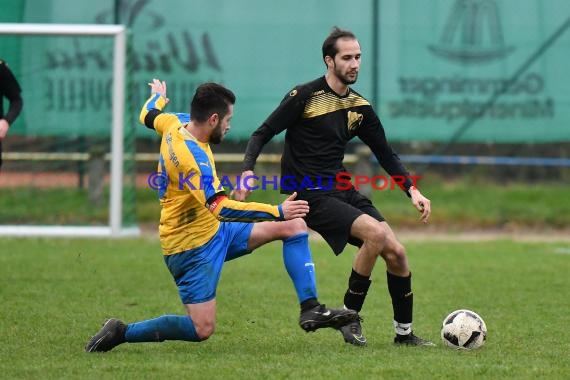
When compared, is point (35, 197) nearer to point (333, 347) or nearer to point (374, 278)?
point (374, 278)

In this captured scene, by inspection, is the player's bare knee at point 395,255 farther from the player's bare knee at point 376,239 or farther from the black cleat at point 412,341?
the black cleat at point 412,341

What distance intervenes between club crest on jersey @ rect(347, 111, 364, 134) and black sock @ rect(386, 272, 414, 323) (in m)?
0.98

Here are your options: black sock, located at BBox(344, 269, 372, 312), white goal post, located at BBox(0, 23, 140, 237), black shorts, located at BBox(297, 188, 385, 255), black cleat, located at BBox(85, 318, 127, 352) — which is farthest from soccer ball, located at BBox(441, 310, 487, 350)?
white goal post, located at BBox(0, 23, 140, 237)

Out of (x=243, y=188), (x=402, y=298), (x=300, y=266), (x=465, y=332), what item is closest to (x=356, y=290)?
(x=402, y=298)

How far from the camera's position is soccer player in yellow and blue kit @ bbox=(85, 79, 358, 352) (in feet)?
18.4

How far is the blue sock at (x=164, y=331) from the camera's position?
5762 mm

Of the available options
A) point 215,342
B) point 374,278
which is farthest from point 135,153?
point 215,342

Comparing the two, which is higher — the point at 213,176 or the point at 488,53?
the point at 488,53

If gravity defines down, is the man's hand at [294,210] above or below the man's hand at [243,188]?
below

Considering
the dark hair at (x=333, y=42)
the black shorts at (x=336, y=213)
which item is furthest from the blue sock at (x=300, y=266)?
the dark hair at (x=333, y=42)

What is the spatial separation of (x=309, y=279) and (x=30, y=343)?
5.52 feet

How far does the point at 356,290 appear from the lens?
6293 mm

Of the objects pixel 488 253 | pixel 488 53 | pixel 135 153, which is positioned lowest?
pixel 488 253

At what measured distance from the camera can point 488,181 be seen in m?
14.1
